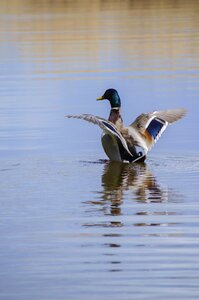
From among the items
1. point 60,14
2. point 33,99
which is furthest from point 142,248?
point 60,14

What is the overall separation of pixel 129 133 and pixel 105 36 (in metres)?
15.7

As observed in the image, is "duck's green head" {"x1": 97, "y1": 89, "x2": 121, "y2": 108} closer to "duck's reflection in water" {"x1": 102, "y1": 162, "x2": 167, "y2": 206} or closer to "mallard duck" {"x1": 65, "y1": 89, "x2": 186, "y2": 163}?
"mallard duck" {"x1": 65, "y1": 89, "x2": 186, "y2": 163}

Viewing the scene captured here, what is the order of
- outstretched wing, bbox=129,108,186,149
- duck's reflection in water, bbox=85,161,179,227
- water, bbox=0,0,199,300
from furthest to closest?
outstretched wing, bbox=129,108,186,149, duck's reflection in water, bbox=85,161,179,227, water, bbox=0,0,199,300

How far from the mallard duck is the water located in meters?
0.16

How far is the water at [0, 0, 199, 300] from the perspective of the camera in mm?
7367

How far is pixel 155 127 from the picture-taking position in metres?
13.0

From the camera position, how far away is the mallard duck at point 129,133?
12.3 metres

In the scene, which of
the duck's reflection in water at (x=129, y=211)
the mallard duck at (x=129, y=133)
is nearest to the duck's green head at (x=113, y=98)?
the mallard duck at (x=129, y=133)

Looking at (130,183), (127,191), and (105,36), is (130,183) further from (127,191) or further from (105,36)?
(105,36)

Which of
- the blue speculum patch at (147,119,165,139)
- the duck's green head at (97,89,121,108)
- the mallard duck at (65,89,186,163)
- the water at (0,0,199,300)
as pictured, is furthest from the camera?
the duck's green head at (97,89,121,108)

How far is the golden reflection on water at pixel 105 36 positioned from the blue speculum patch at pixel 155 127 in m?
7.41

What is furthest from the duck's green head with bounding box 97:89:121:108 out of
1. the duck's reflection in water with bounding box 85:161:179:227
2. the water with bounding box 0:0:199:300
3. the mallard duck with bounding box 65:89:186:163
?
the duck's reflection in water with bounding box 85:161:179:227

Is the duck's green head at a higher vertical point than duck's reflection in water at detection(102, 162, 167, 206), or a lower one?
higher

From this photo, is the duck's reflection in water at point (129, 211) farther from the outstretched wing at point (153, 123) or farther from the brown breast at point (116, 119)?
the brown breast at point (116, 119)
